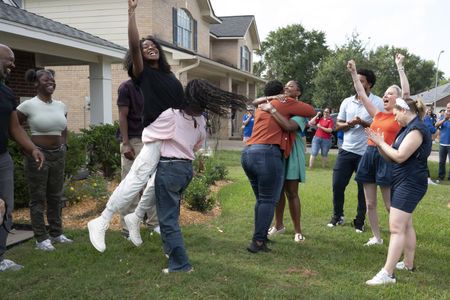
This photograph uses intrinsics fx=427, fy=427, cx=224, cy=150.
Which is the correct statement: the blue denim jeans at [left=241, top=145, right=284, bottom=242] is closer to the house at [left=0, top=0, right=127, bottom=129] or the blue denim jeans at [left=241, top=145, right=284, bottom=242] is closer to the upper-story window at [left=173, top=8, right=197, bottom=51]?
the house at [left=0, top=0, right=127, bottom=129]

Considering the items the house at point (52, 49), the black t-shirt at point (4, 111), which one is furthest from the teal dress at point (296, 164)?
the house at point (52, 49)

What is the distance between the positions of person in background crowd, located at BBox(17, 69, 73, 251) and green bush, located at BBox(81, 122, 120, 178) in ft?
12.7

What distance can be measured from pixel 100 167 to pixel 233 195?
2.83 meters

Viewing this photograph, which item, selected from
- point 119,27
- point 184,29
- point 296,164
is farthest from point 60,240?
point 184,29

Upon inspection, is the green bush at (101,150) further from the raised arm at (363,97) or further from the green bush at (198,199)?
the raised arm at (363,97)

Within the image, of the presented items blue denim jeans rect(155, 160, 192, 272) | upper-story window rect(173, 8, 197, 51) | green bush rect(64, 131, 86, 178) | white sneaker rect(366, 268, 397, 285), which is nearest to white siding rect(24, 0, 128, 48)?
upper-story window rect(173, 8, 197, 51)

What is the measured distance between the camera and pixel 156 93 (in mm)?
3713

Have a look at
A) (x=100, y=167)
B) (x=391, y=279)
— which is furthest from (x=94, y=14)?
(x=391, y=279)

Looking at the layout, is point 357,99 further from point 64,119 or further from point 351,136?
point 64,119

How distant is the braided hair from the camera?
3.70 m

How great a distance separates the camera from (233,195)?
8062 millimetres

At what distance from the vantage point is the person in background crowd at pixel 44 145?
437 centimetres

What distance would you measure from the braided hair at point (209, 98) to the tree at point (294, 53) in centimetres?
5346

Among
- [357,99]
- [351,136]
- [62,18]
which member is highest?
[62,18]
